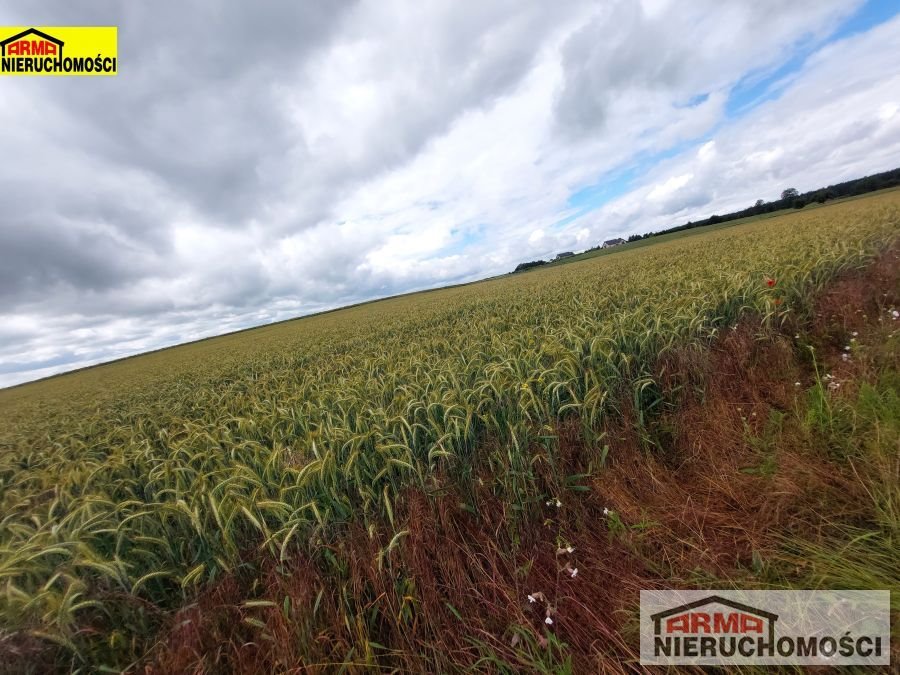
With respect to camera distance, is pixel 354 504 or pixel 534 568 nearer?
pixel 534 568

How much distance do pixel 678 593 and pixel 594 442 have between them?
1.40 m

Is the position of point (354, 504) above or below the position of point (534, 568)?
above

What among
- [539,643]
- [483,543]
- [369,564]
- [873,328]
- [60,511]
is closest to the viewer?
[539,643]

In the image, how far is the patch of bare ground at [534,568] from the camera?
180cm

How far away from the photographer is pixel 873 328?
387 centimetres

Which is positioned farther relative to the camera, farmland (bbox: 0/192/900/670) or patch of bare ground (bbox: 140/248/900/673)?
farmland (bbox: 0/192/900/670)

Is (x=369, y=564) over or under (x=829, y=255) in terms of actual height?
under

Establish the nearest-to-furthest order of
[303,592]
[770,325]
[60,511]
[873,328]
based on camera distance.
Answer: [303,592] → [60,511] → [873,328] → [770,325]

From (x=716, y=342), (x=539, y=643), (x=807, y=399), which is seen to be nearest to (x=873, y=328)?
(x=716, y=342)

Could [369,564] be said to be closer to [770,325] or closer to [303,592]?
[303,592]

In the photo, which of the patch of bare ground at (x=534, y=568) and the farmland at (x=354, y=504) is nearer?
the patch of bare ground at (x=534, y=568)

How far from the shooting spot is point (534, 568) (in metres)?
2.21

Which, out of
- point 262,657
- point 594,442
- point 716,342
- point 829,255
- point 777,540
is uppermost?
point 829,255

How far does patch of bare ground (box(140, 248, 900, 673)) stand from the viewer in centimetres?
180
